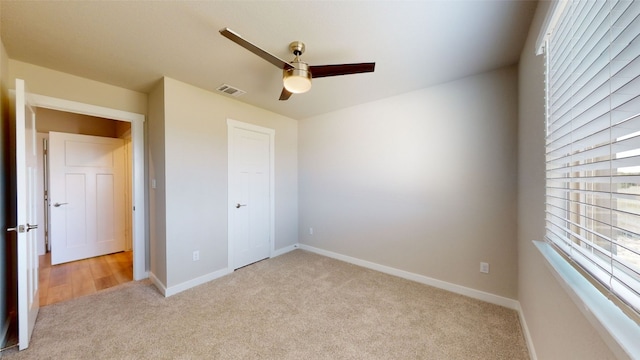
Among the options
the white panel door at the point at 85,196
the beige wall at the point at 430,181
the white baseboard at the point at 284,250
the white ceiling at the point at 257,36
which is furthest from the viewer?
the white baseboard at the point at 284,250

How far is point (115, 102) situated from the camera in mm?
2842

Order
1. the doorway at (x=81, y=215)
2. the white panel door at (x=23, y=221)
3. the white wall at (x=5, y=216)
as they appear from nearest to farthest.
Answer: the white panel door at (x=23, y=221)
the white wall at (x=5, y=216)
the doorway at (x=81, y=215)

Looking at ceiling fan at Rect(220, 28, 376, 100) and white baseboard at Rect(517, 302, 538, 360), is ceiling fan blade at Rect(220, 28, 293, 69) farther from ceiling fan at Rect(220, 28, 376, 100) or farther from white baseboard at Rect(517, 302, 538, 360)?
white baseboard at Rect(517, 302, 538, 360)

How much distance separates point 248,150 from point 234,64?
1.47 meters

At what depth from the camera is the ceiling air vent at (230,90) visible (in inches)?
113

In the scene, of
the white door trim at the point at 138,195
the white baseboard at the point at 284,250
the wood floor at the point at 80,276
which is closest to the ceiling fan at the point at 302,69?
the white door trim at the point at 138,195

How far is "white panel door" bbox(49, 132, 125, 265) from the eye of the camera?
11.7 ft

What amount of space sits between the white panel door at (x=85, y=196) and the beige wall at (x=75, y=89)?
166 centimetres

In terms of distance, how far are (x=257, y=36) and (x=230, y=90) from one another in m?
1.30

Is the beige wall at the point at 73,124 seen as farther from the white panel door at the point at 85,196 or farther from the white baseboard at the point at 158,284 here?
the white baseboard at the point at 158,284

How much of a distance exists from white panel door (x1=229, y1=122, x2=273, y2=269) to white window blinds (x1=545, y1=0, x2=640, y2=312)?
3275mm

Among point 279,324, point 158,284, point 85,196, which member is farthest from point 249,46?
point 85,196

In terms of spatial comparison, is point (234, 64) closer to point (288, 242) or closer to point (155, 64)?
point (155, 64)

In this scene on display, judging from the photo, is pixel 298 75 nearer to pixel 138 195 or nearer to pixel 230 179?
pixel 230 179
